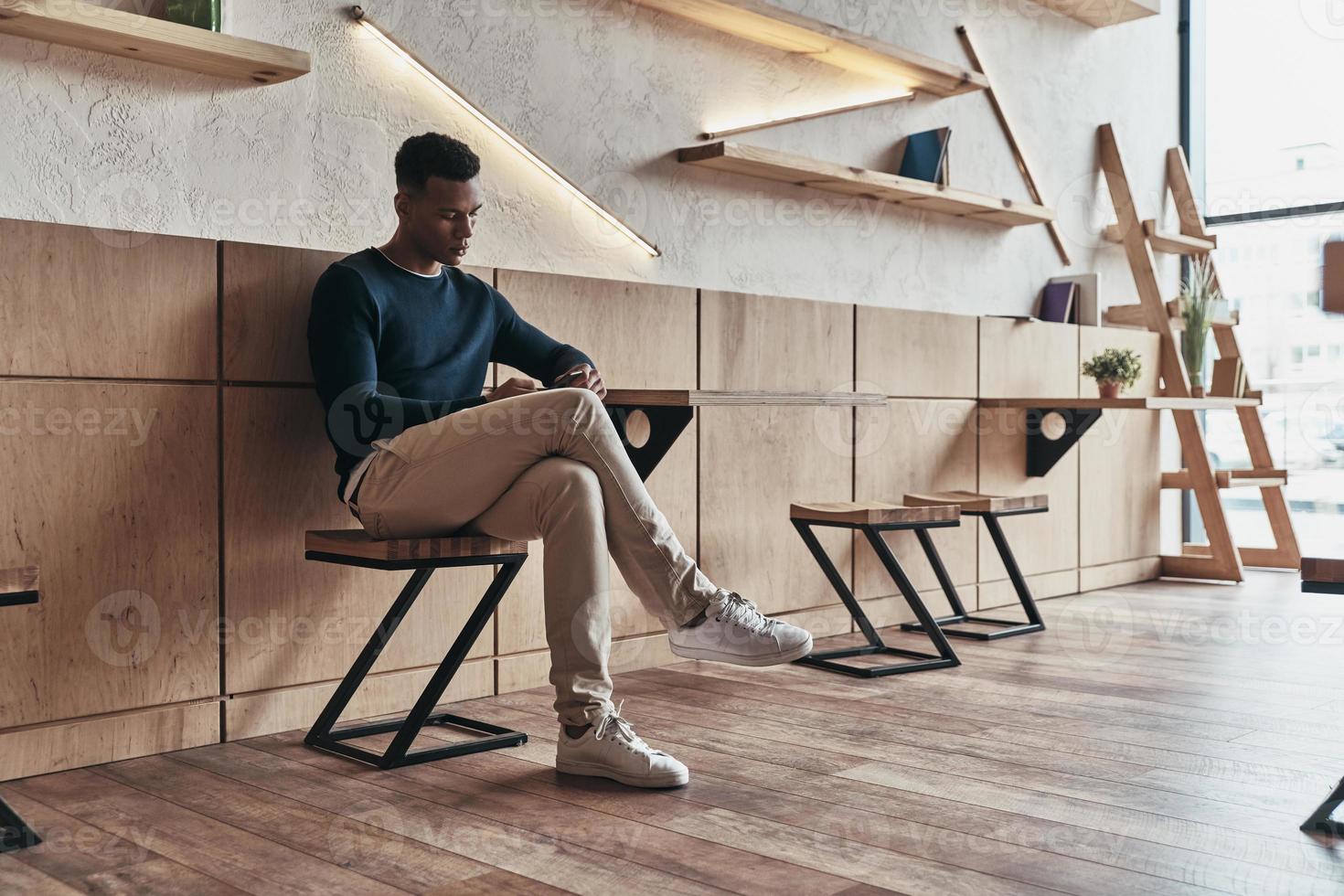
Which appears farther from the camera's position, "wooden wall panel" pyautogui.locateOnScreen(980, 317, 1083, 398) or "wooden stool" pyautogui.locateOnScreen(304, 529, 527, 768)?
"wooden wall panel" pyautogui.locateOnScreen(980, 317, 1083, 398)

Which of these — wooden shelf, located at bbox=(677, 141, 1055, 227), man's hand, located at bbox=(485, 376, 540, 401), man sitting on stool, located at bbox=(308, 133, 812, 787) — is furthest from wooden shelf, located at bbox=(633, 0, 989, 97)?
man's hand, located at bbox=(485, 376, 540, 401)

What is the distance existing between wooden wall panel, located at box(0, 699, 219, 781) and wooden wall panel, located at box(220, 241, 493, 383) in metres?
0.70

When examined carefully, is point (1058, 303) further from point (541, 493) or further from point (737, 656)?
point (541, 493)

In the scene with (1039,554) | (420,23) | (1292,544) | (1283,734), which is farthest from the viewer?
(1292,544)

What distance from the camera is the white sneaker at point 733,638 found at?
235cm

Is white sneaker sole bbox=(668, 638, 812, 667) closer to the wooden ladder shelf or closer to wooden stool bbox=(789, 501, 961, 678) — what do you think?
wooden stool bbox=(789, 501, 961, 678)

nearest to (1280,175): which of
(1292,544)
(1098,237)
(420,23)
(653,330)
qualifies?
(1098,237)

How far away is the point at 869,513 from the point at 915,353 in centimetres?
107

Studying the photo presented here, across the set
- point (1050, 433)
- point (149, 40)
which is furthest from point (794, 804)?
point (1050, 433)

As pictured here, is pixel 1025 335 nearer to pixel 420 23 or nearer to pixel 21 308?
pixel 420 23

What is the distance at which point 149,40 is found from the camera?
2584 mm

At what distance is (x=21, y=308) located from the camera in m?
2.34

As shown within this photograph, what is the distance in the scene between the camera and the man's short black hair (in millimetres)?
2633

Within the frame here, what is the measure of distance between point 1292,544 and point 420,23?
427cm
